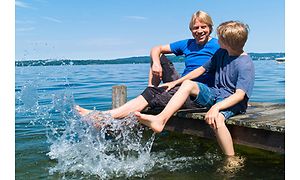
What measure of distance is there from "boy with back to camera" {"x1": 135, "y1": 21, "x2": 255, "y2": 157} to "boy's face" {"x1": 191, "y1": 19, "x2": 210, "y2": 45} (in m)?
0.41

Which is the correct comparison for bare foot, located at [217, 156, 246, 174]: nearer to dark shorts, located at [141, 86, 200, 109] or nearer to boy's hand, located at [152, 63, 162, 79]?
dark shorts, located at [141, 86, 200, 109]

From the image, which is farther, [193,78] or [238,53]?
[193,78]

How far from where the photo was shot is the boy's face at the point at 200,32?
198 inches

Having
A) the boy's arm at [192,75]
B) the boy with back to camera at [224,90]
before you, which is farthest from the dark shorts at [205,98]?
the boy's arm at [192,75]

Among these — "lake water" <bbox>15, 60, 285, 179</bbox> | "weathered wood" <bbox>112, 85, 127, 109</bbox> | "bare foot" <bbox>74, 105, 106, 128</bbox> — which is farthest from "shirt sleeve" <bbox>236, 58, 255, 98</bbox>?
"weathered wood" <bbox>112, 85, 127, 109</bbox>

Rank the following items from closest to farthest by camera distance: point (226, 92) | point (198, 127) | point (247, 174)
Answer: point (247, 174) < point (226, 92) < point (198, 127)

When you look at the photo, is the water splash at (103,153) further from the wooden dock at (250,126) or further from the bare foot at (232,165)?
the bare foot at (232,165)

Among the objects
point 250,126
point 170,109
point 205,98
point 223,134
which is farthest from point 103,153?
point 250,126

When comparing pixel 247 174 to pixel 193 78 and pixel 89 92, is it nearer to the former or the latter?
pixel 193 78

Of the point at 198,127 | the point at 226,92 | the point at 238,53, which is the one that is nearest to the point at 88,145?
the point at 198,127

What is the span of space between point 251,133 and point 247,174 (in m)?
0.50

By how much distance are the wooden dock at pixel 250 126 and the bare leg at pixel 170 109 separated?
36 centimetres
